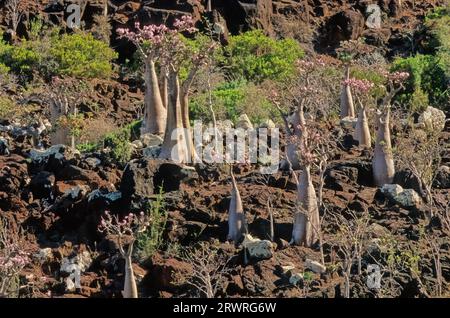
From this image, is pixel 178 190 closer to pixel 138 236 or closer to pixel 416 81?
pixel 138 236

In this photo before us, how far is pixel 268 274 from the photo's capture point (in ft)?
34.3

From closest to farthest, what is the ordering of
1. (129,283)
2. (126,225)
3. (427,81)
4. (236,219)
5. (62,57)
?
(129,283)
(236,219)
(126,225)
(427,81)
(62,57)

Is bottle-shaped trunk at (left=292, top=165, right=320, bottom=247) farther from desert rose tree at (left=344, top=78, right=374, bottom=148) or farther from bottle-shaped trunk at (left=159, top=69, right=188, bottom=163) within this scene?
desert rose tree at (left=344, top=78, right=374, bottom=148)

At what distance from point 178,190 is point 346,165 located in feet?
8.17

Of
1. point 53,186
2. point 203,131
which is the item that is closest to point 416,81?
point 203,131

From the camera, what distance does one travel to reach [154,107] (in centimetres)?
1445

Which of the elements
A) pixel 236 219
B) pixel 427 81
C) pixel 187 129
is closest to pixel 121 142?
pixel 187 129

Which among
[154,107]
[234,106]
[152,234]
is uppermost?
[234,106]

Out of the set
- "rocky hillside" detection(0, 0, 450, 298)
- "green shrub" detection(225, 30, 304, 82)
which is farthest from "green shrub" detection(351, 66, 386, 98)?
"green shrub" detection(225, 30, 304, 82)

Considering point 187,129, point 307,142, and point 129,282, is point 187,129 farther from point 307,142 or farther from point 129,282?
point 129,282

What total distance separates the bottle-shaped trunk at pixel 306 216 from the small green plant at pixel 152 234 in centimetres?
159

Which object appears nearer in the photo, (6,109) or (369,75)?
(6,109)

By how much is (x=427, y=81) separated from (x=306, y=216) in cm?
882

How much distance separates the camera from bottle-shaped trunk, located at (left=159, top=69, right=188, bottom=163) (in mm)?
13234
